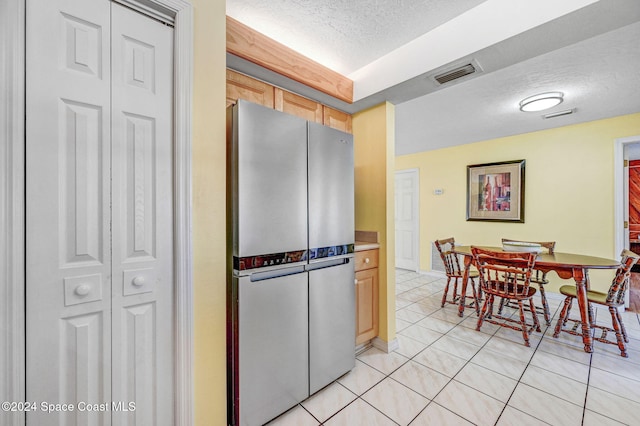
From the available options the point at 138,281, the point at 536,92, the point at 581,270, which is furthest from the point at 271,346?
the point at 536,92

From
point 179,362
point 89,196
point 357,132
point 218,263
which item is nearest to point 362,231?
point 357,132

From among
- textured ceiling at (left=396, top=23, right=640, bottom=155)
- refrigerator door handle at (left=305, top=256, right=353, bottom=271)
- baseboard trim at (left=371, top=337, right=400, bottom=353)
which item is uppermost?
textured ceiling at (left=396, top=23, right=640, bottom=155)

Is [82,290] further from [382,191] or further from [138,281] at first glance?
[382,191]

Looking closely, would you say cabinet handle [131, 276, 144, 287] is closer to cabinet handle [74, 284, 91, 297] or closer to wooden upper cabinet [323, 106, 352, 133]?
cabinet handle [74, 284, 91, 297]

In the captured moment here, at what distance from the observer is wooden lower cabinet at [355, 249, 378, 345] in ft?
7.14

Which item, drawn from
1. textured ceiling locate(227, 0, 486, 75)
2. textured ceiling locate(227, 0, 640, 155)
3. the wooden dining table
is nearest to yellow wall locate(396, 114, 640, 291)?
textured ceiling locate(227, 0, 640, 155)

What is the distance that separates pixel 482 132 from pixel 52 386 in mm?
4870

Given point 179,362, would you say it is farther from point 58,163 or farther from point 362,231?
point 362,231

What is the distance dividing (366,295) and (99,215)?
191 centimetres

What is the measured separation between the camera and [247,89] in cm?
185

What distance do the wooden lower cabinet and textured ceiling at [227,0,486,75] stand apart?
163 centimetres

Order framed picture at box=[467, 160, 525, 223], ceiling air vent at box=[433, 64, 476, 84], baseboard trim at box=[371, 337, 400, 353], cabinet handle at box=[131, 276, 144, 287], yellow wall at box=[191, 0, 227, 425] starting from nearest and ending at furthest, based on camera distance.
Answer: cabinet handle at box=[131, 276, 144, 287], yellow wall at box=[191, 0, 227, 425], ceiling air vent at box=[433, 64, 476, 84], baseboard trim at box=[371, 337, 400, 353], framed picture at box=[467, 160, 525, 223]

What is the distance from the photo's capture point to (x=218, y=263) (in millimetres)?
1266

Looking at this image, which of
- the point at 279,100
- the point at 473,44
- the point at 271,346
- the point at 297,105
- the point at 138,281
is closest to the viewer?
the point at 138,281
